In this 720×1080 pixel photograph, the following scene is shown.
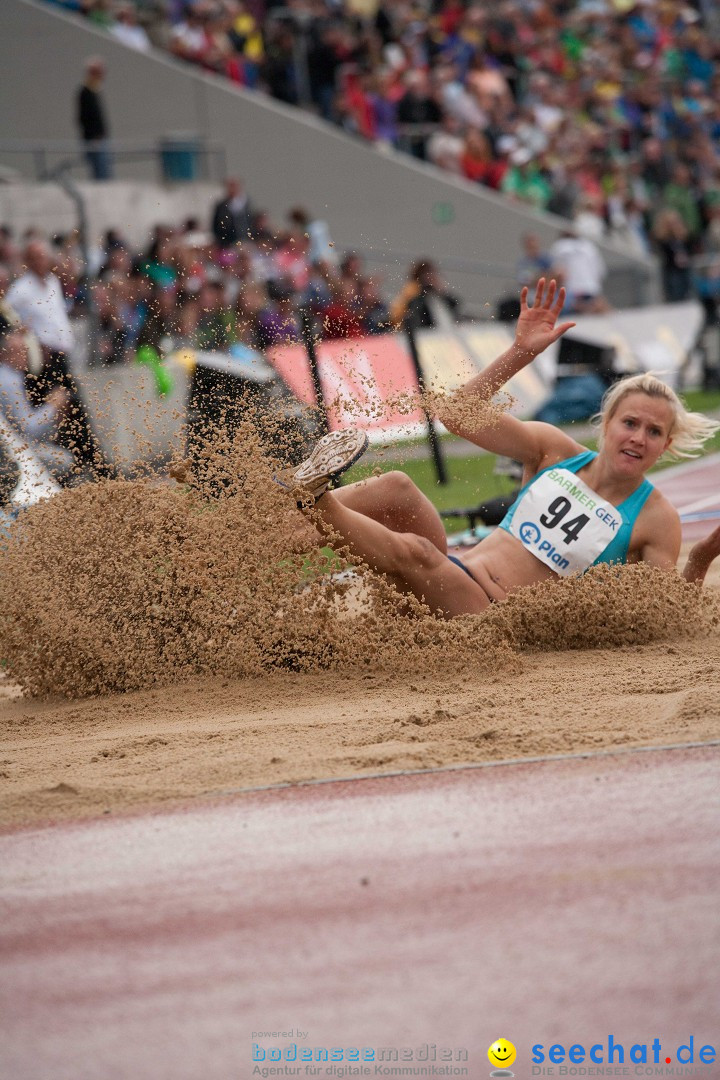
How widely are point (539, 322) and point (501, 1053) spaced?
3777 millimetres

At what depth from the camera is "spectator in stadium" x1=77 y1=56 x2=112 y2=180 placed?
51.7 ft

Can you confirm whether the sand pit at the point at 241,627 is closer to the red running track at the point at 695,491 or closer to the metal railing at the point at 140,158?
the red running track at the point at 695,491

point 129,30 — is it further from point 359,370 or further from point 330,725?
point 330,725

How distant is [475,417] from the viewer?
557 centimetres

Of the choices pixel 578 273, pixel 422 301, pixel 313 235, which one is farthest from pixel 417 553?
pixel 578 273

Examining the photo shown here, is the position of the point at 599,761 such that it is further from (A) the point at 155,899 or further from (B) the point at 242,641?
(B) the point at 242,641

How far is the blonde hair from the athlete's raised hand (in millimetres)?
355

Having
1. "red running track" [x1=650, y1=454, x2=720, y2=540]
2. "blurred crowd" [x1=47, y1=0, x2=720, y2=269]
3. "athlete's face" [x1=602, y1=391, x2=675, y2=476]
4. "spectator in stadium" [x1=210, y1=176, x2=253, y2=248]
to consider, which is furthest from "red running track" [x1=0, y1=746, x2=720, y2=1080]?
"blurred crowd" [x1=47, y1=0, x2=720, y2=269]

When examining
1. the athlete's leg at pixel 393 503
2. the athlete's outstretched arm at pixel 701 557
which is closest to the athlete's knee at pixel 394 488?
the athlete's leg at pixel 393 503

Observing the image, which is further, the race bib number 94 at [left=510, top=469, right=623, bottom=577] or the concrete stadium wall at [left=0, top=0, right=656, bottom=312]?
the concrete stadium wall at [left=0, top=0, right=656, bottom=312]

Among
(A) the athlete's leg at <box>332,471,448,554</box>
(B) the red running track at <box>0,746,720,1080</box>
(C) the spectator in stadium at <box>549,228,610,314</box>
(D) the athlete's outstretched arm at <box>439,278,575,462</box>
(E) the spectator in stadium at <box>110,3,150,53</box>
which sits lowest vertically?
(B) the red running track at <box>0,746,720,1080</box>

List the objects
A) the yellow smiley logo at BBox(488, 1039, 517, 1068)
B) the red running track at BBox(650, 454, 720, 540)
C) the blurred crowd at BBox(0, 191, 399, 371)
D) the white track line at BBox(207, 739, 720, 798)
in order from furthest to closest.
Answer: the blurred crowd at BBox(0, 191, 399, 371), the red running track at BBox(650, 454, 720, 540), the white track line at BBox(207, 739, 720, 798), the yellow smiley logo at BBox(488, 1039, 517, 1068)

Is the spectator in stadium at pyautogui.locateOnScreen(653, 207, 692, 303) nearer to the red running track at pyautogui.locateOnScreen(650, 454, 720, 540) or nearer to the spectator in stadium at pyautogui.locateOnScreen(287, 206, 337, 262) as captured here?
the spectator in stadium at pyautogui.locateOnScreen(287, 206, 337, 262)

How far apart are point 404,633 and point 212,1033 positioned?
118 inches
